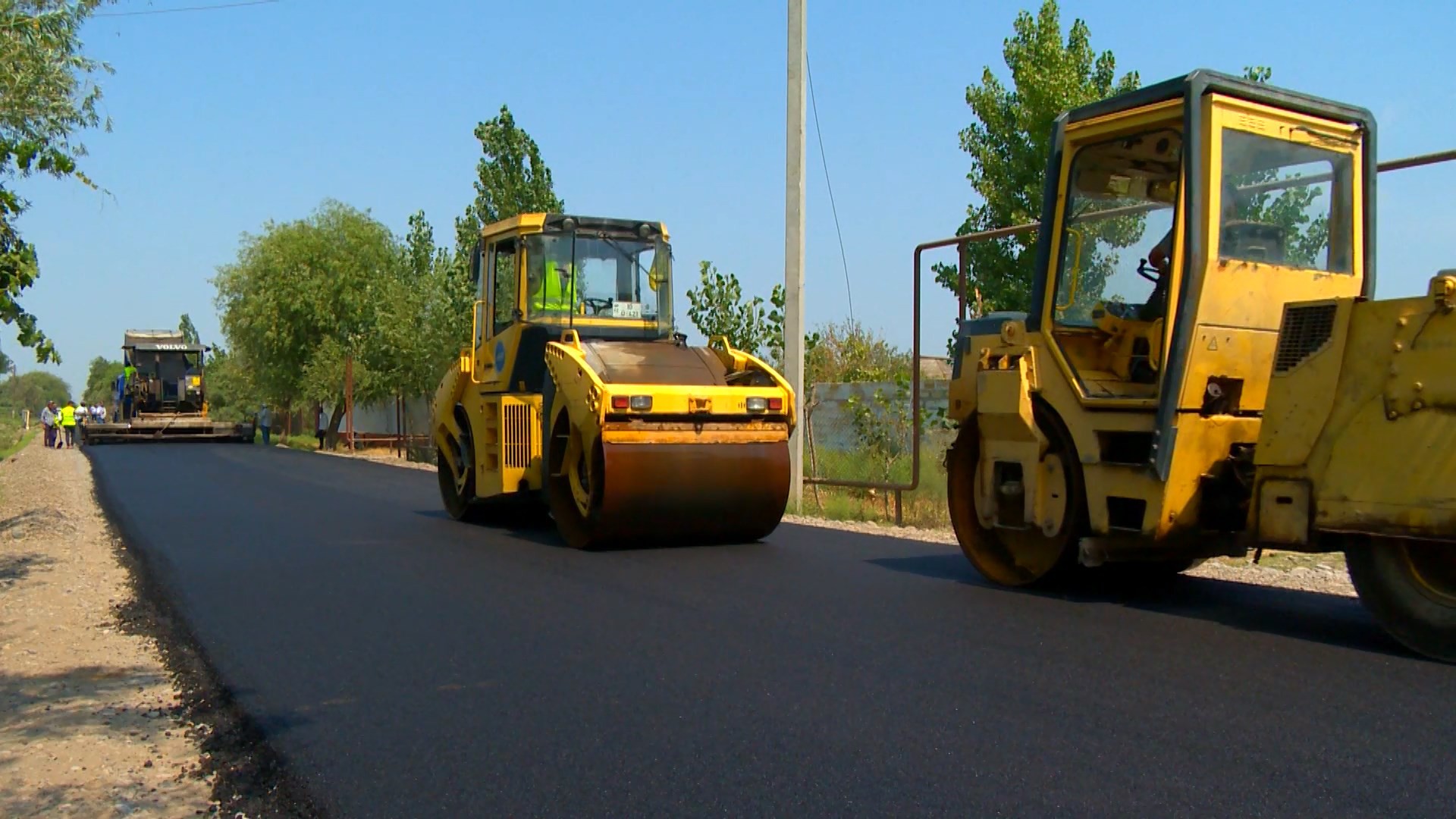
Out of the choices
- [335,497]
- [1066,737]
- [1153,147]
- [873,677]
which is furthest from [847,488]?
[1066,737]

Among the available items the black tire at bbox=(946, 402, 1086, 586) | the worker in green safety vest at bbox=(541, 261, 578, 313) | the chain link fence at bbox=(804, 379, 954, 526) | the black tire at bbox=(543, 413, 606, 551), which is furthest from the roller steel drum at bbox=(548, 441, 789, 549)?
the black tire at bbox=(946, 402, 1086, 586)

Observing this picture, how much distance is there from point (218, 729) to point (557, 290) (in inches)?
285

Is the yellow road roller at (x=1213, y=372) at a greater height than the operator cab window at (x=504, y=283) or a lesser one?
lesser

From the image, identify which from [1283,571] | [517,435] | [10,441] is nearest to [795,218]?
[517,435]

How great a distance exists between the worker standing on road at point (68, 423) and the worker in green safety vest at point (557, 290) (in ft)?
112

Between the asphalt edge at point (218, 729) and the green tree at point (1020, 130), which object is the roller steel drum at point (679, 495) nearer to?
the asphalt edge at point (218, 729)

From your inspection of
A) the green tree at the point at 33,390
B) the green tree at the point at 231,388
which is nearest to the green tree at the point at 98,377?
the green tree at the point at 33,390

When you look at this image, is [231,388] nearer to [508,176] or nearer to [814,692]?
A: [508,176]

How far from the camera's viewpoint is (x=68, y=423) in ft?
140

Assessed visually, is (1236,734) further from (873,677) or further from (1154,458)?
(1154,458)

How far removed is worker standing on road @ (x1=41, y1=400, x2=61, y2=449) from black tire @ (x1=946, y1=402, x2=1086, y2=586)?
123 ft

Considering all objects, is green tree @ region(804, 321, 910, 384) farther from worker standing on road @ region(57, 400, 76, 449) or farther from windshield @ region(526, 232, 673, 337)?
worker standing on road @ region(57, 400, 76, 449)

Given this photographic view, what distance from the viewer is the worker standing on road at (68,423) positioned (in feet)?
137

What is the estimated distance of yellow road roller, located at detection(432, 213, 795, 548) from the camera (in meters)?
10.1
